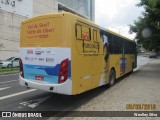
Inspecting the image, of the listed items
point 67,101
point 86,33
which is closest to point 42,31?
point 86,33

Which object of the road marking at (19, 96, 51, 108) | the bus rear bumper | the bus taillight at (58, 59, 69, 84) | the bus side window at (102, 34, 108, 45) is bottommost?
the road marking at (19, 96, 51, 108)

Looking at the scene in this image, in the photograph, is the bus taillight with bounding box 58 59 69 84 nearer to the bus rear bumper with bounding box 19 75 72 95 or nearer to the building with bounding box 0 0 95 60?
the bus rear bumper with bounding box 19 75 72 95

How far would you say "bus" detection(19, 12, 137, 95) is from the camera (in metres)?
7.81

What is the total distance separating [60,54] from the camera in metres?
7.86

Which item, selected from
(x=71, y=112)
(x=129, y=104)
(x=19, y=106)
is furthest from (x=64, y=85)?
(x=129, y=104)

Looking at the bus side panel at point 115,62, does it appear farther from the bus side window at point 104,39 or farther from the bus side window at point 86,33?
the bus side window at point 86,33

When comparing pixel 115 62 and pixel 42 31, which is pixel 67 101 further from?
pixel 115 62

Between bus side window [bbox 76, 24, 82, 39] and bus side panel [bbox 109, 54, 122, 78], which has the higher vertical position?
bus side window [bbox 76, 24, 82, 39]

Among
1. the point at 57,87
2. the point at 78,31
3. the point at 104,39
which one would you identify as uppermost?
the point at 78,31

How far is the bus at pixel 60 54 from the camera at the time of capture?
7.81 meters

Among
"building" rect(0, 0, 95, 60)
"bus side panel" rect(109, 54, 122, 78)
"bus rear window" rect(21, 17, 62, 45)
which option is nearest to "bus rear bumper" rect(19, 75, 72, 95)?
"bus rear window" rect(21, 17, 62, 45)

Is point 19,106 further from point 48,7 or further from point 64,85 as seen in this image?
point 48,7

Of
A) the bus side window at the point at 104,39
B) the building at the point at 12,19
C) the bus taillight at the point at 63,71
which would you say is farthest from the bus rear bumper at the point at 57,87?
the building at the point at 12,19

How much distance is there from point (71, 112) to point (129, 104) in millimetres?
1994
